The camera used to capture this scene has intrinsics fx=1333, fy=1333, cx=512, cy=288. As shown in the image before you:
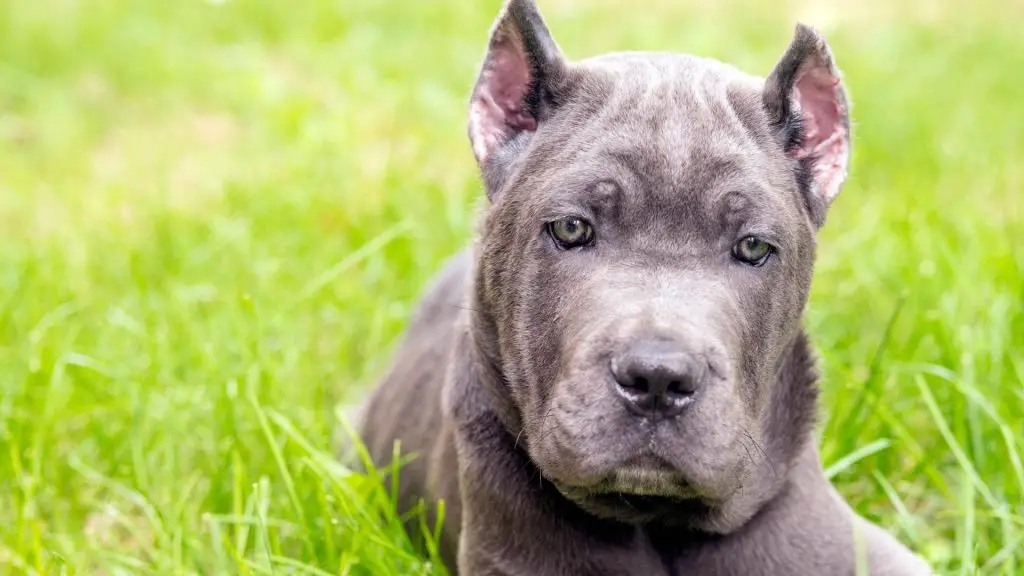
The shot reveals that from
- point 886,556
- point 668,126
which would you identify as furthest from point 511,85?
point 886,556

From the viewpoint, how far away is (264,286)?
21.9ft

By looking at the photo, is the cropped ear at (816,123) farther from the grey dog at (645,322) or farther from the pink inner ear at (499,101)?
the pink inner ear at (499,101)

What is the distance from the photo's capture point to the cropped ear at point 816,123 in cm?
398

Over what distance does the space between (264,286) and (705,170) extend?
352 centimetres

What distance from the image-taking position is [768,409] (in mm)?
4047

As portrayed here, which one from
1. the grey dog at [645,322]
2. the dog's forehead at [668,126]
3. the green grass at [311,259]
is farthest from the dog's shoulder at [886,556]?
the dog's forehead at [668,126]

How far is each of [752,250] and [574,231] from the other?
1.65 ft

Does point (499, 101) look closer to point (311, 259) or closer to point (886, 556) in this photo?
point (886, 556)

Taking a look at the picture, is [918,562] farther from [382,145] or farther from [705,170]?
[382,145]

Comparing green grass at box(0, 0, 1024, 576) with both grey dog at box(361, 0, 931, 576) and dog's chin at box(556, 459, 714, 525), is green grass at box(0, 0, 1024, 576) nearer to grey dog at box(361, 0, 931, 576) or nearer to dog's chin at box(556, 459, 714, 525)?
grey dog at box(361, 0, 931, 576)

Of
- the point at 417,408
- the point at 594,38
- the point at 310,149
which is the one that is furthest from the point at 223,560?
the point at 594,38

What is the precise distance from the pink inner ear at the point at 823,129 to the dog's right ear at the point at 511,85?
0.77m

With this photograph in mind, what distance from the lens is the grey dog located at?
136 inches

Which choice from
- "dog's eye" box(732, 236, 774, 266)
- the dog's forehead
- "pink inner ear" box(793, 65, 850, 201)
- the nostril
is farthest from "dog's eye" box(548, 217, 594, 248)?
"pink inner ear" box(793, 65, 850, 201)
